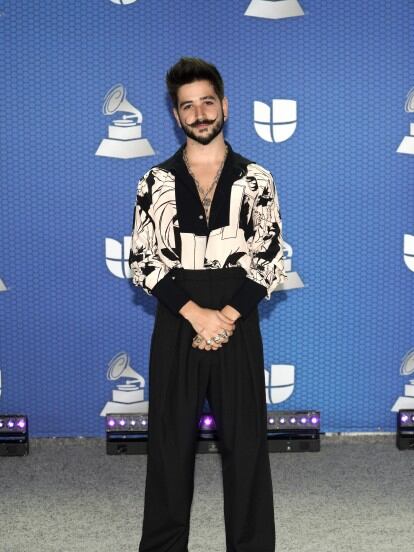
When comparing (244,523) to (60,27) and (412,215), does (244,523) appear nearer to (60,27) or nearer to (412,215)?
(412,215)

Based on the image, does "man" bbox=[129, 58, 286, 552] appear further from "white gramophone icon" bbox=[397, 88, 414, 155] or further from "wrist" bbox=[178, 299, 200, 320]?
"white gramophone icon" bbox=[397, 88, 414, 155]

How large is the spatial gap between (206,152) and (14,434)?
191 cm

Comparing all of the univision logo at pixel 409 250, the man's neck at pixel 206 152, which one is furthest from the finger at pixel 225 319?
the univision logo at pixel 409 250

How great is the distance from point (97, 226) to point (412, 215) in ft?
4.85

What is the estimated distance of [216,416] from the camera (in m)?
2.57

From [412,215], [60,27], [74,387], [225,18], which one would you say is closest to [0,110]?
[60,27]

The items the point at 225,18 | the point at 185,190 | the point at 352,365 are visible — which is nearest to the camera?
the point at 185,190

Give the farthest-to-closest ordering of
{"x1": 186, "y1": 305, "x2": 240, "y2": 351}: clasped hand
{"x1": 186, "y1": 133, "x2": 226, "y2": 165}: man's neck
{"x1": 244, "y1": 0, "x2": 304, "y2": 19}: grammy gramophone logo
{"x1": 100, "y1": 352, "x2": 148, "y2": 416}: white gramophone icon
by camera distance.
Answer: {"x1": 100, "y1": 352, "x2": 148, "y2": 416}: white gramophone icon, {"x1": 244, "y1": 0, "x2": 304, "y2": 19}: grammy gramophone logo, {"x1": 186, "y1": 133, "x2": 226, "y2": 165}: man's neck, {"x1": 186, "y1": 305, "x2": 240, "y2": 351}: clasped hand

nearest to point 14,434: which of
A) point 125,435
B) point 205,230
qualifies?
point 125,435

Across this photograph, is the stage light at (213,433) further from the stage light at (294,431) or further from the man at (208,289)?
the man at (208,289)

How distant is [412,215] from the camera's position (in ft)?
12.5

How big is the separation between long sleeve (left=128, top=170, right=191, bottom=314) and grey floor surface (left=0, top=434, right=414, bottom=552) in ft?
3.22

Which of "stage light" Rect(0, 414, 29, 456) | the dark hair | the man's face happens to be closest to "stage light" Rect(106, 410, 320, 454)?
"stage light" Rect(0, 414, 29, 456)

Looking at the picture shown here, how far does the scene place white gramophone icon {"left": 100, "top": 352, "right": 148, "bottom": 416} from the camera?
12.9 ft
